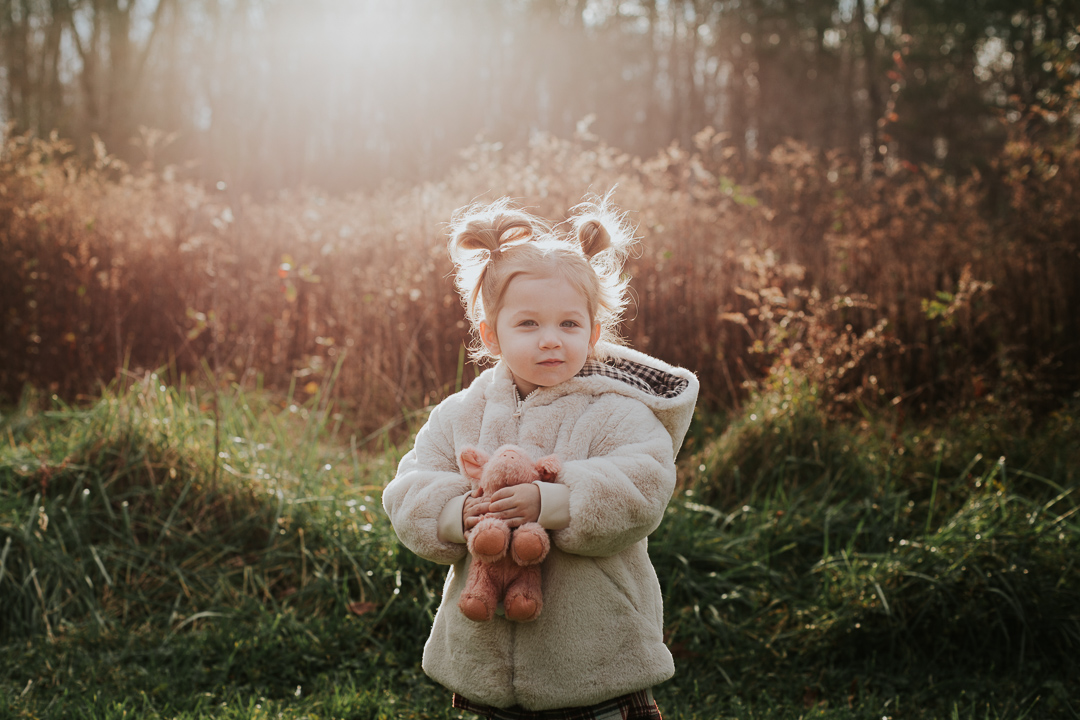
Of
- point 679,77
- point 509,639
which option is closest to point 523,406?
point 509,639

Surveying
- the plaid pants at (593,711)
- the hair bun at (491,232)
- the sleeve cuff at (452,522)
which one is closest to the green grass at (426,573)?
the plaid pants at (593,711)

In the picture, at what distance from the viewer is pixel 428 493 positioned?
1633 millimetres

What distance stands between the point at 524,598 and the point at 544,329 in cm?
Result: 55

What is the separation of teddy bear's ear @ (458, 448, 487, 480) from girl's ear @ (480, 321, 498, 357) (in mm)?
307

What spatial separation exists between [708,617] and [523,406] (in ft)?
5.78

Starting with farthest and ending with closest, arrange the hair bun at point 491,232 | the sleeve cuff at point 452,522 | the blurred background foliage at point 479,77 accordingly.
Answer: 1. the blurred background foliage at point 479,77
2. the hair bun at point 491,232
3. the sleeve cuff at point 452,522

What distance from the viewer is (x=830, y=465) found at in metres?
3.77

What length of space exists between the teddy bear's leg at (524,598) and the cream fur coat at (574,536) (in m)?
0.08

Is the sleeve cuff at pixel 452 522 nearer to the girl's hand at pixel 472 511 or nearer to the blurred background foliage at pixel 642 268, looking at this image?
the girl's hand at pixel 472 511

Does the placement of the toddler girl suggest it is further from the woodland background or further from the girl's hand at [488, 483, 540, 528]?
the woodland background

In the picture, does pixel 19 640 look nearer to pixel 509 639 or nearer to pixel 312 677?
pixel 312 677

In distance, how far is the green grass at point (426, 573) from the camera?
2.69 m

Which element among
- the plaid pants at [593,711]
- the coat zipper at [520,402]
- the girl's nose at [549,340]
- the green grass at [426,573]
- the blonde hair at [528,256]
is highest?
the blonde hair at [528,256]

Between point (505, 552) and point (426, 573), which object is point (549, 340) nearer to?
point (505, 552)
